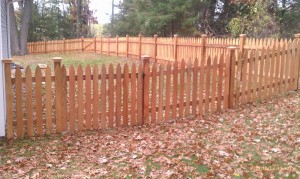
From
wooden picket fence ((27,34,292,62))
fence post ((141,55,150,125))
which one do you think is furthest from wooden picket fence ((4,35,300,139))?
wooden picket fence ((27,34,292,62))

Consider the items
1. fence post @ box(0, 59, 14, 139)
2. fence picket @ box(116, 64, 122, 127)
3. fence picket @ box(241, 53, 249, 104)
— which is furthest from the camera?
fence picket @ box(241, 53, 249, 104)

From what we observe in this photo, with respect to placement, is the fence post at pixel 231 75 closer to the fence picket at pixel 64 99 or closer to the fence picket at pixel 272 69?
the fence picket at pixel 272 69

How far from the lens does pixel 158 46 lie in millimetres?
16953

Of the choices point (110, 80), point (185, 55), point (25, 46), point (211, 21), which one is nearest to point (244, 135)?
point (110, 80)

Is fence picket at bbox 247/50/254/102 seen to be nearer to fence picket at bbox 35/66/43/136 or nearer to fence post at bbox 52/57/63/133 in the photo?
fence post at bbox 52/57/63/133

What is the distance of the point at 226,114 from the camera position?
716 cm

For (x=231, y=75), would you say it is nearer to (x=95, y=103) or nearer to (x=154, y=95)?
(x=154, y=95)

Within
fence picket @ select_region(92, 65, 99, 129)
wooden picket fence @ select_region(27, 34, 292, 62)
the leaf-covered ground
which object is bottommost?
the leaf-covered ground

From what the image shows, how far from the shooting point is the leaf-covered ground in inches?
169

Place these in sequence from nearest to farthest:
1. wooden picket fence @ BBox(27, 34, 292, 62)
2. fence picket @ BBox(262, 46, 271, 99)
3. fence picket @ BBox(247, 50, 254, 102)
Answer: fence picket @ BBox(247, 50, 254, 102)
fence picket @ BBox(262, 46, 271, 99)
wooden picket fence @ BBox(27, 34, 292, 62)

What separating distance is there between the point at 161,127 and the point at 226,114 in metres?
1.66

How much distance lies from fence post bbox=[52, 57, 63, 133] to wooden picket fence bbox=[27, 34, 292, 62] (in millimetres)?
3937

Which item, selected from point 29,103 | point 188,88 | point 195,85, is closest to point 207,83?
point 195,85

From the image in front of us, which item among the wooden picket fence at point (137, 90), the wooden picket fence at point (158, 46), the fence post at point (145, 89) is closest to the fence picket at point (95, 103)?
the wooden picket fence at point (137, 90)
